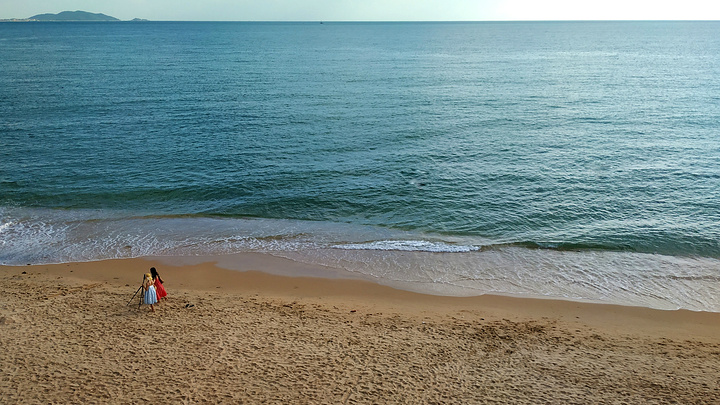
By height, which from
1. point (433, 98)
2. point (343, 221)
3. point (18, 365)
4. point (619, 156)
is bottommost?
point (18, 365)

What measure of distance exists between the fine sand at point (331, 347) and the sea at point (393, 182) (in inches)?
83.8

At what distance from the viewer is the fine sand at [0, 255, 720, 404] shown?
1352 cm

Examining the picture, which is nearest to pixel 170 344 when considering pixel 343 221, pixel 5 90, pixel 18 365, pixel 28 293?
pixel 18 365

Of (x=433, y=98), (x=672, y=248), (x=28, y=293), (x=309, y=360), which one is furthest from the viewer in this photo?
(x=433, y=98)

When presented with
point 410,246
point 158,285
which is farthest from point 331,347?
point 410,246

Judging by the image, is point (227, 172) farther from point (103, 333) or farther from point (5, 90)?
point (5, 90)

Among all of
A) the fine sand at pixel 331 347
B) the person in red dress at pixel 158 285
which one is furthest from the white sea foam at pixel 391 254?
the person in red dress at pixel 158 285

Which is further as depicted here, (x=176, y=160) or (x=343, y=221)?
(x=176, y=160)

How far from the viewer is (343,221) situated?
28344 millimetres

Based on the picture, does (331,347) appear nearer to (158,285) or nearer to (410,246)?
(158,285)

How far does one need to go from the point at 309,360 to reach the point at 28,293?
12486 mm

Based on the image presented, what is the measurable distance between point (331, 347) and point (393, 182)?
18.6 meters

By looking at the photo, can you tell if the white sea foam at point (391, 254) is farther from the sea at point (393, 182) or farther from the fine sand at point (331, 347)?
the fine sand at point (331, 347)

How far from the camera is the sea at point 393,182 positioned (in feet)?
77.6
